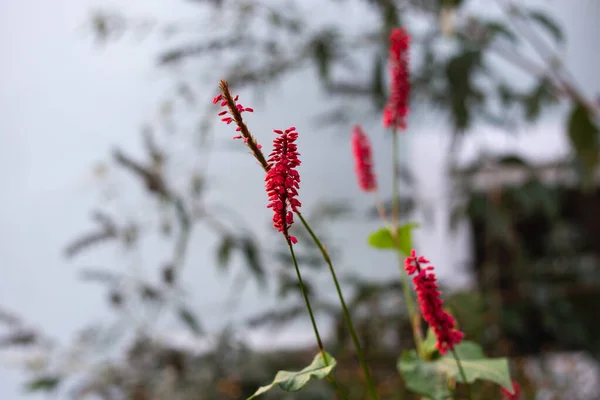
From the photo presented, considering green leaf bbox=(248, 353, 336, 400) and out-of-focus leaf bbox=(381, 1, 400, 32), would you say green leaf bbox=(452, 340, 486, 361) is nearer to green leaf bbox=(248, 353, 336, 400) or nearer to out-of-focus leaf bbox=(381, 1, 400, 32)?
green leaf bbox=(248, 353, 336, 400)

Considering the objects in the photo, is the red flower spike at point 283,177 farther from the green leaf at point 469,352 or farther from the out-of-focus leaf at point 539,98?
the out-of-focus leaf at point 539,98

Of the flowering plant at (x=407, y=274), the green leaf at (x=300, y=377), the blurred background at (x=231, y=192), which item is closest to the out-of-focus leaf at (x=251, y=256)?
the blurred background at (x=231, y=192)

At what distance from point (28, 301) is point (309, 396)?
3.05 ft

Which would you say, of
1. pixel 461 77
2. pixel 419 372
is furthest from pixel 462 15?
pixel 419 372

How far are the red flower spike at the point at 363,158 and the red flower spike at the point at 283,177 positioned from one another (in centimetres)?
13

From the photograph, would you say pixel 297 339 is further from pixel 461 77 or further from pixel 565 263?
pixel 461 77

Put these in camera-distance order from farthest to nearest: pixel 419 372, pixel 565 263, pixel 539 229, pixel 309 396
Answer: pixel 539 229, pixel 565 263, pixel 309 396, pixel 419 372

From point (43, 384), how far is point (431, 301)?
0.79 metres

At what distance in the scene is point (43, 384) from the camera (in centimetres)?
85

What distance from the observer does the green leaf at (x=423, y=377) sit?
25 centimetres

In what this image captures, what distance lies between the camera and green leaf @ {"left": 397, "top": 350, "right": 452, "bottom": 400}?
250 mm

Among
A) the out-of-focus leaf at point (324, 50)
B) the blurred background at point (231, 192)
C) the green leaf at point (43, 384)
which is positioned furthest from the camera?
the out-of-focus leaf at point (324, 50)

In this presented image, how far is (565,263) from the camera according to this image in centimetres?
153

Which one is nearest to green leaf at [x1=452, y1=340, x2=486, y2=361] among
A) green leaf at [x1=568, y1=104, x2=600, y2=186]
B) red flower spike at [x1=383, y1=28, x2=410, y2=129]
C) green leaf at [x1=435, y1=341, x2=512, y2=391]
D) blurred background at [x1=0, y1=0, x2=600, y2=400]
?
green leaf at [x1=435, y1=341, x2=512, y2=391]
